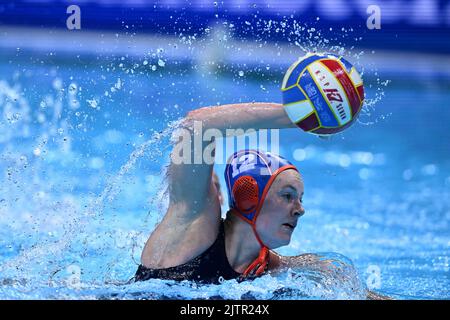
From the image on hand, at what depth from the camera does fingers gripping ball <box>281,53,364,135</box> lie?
99.0 inches

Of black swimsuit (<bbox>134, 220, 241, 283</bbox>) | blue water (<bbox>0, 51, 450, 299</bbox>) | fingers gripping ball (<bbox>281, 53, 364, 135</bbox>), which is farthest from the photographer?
blue water (<bbox>0, 51, 450, 299</bbox>)

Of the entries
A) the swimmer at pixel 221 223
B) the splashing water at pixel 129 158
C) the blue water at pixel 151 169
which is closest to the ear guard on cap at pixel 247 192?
the swimmer at pixel 221 223

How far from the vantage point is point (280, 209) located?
2.71 metres

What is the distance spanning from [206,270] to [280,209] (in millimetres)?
363

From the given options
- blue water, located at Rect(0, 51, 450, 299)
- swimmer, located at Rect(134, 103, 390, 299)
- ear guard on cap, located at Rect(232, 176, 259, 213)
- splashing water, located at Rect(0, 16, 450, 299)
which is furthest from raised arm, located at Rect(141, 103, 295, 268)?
blue water, located at Rect(0, 51, 450, 299)

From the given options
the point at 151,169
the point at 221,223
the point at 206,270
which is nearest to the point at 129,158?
the point at 151,169

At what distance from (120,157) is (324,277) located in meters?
3.07

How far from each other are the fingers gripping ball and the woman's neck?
19.2 inches

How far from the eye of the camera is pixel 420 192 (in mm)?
5586

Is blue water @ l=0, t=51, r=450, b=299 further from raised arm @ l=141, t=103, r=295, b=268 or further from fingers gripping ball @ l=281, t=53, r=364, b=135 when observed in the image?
fingers gripping ball @ l=281, t=53, r=364, b=135

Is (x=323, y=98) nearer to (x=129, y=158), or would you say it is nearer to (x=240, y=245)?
(x=240, y=245)

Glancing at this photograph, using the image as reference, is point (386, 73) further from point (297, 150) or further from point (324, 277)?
point (324, 277)

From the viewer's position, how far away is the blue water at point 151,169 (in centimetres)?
432
